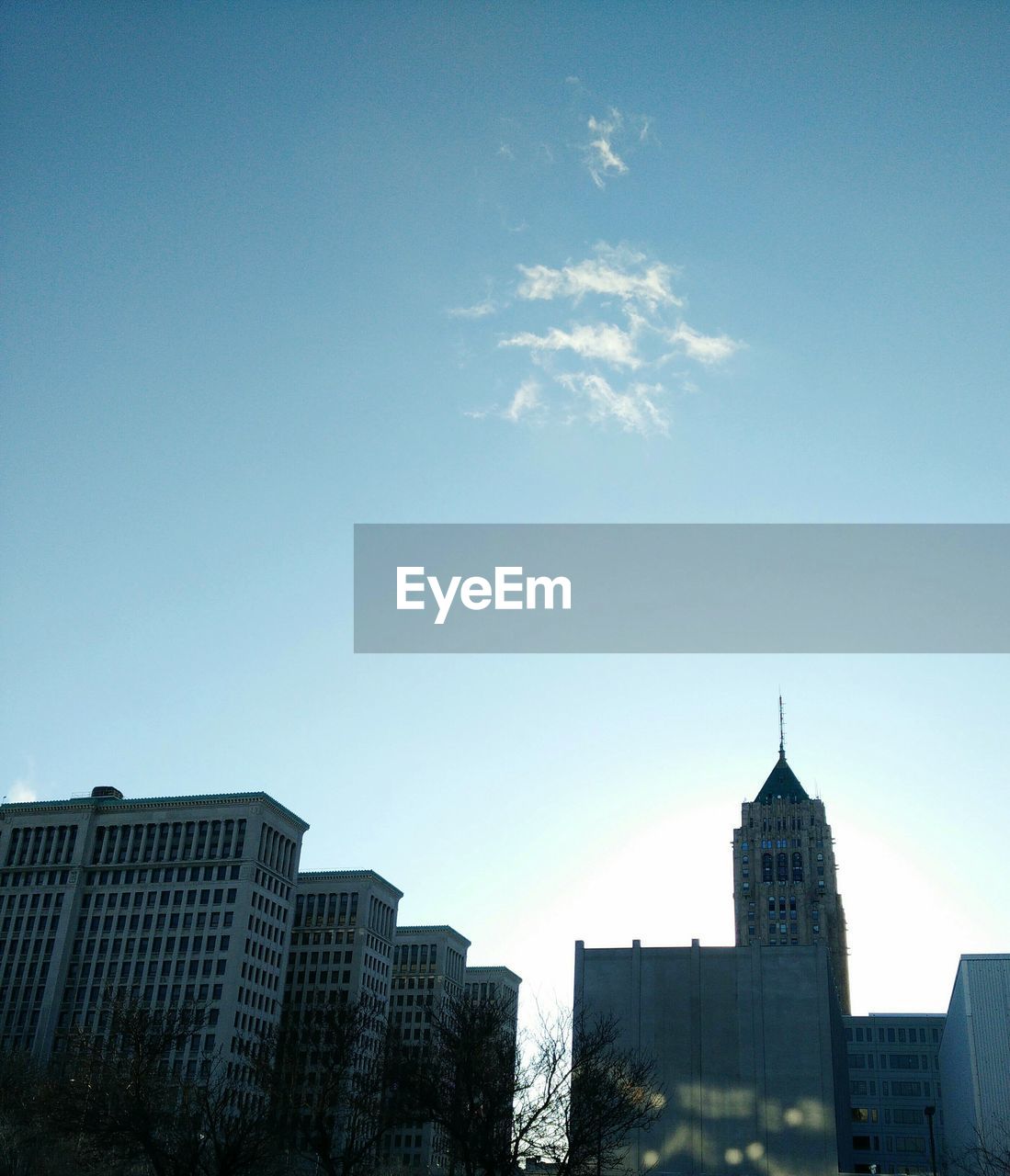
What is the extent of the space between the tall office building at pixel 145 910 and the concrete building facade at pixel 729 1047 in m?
59.7

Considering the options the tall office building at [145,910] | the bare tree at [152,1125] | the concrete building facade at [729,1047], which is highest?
the tall office building at [145,910]

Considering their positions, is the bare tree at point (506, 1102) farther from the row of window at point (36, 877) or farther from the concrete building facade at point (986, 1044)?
the row of window at point (36, 877)

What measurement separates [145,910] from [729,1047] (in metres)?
86.8

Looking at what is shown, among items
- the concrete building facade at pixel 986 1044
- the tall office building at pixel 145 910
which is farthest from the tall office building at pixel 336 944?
the concrete building facade at pixel 986 1044

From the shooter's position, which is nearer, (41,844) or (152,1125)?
(152,1125)

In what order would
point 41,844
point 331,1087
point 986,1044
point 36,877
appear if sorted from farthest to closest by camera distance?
point 41,844 < point 36,877 < point 986,1044 < point 331,1087

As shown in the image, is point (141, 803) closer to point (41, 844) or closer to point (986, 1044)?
point (41, 844)

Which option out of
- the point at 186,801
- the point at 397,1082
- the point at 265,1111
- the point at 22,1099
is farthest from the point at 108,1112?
the point at 186,801

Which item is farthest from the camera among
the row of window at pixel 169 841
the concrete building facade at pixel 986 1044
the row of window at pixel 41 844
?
the row of window at pixel 41 844

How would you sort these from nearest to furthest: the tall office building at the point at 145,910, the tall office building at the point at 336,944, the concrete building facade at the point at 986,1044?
the concrete building facade at the point at 986,1044
the tall office building at the point at 145,910
the tall office building at the point at 336,944

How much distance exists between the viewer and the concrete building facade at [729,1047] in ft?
347

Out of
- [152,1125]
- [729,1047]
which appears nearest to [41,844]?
[729,1047]

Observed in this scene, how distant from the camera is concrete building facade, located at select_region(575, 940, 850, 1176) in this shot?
347 ft

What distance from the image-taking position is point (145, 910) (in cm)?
16200
